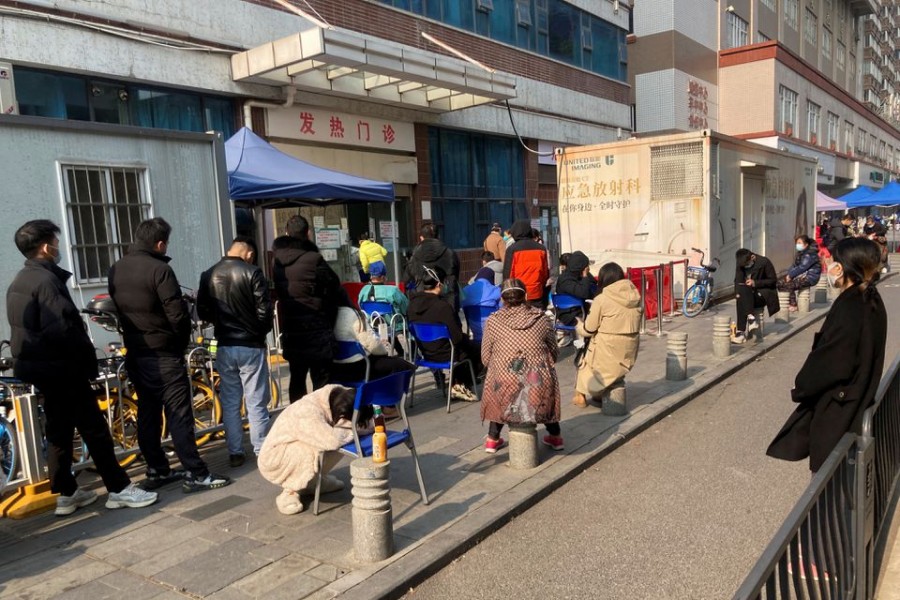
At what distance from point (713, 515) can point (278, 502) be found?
9.45 feet

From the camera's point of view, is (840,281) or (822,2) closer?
(840,281)

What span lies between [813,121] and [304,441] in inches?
1554

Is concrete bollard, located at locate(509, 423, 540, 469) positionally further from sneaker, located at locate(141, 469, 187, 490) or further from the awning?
the awning

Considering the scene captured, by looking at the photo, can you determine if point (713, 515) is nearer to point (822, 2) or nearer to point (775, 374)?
point (775, 374)

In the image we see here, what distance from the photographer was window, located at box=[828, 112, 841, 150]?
3931 cm

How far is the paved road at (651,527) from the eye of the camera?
3.68 meters

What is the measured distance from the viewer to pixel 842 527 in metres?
2.92

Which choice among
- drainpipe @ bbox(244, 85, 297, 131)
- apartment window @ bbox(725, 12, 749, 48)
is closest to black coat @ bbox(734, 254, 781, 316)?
drainpipe @ bbox(244, 85, 297, 131)

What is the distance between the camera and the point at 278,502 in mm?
4492

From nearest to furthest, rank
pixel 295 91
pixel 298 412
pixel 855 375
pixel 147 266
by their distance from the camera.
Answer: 1. pixel 855 375
2. pixel 298 412
3. pixel 147 266
4. pixel 295 91

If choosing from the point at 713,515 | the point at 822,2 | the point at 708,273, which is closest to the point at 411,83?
the point at 708,273

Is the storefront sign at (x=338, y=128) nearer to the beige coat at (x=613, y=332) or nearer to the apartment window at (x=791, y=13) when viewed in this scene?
the beige coat at (x=613, y=332)

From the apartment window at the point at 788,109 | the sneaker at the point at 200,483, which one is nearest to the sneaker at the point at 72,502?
the sneaker at the point at 200,483

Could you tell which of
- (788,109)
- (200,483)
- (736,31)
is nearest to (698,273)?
(200,483)
